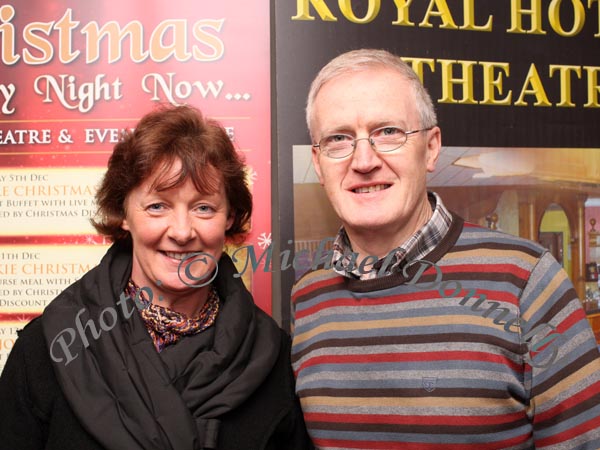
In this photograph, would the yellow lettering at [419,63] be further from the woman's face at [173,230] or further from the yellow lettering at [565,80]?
the woman's face at [173,230]

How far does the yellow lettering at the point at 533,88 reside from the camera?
2.30 metres

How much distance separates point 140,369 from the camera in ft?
4.92

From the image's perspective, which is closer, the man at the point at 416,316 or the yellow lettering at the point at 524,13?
the man at the point at 416,316

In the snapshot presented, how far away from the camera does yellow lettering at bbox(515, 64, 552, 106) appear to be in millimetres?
2299

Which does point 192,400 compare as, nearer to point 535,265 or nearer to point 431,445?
point 431,445

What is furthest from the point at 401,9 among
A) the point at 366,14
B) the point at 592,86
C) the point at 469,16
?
the point at 592,86

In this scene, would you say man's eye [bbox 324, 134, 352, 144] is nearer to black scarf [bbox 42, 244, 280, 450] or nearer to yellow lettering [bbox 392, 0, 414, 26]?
black scarf [bbox 42, 244, 280, 450]

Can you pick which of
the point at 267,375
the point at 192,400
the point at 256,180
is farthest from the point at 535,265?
the point at 256,180

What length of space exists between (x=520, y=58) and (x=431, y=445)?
147 cm

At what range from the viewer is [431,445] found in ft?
4.78

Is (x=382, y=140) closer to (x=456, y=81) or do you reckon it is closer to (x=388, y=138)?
(x=388, y=138)

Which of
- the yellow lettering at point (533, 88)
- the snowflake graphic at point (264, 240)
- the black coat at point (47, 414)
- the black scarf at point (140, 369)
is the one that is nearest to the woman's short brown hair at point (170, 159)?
the black scarf at point (140, 369)

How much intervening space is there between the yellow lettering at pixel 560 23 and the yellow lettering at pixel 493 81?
0.78ft

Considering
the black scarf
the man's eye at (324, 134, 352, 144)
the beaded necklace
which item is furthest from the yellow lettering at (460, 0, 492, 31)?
the beaded necklace
